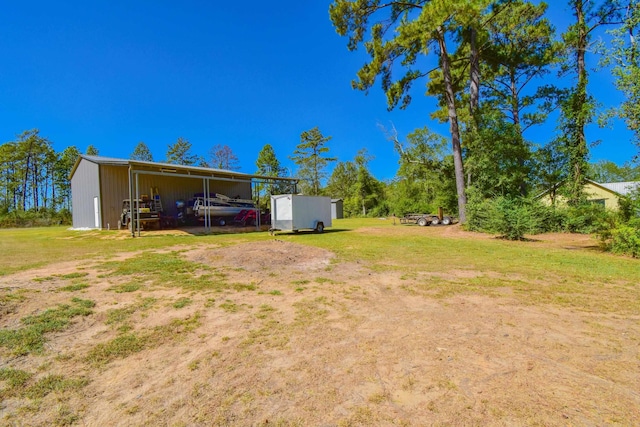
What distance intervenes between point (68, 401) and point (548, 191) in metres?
20.8

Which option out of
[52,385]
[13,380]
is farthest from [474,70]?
[13,380]

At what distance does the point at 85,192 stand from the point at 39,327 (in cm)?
1945

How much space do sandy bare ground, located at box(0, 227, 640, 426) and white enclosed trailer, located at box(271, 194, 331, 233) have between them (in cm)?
1018

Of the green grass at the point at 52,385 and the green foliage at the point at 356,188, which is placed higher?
the green foliage at the point at 356,188

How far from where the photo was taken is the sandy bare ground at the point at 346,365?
1.97 metres

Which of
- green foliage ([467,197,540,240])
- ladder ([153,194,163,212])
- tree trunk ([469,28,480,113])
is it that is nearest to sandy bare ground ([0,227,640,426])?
green foliage ([467,197,540,240])

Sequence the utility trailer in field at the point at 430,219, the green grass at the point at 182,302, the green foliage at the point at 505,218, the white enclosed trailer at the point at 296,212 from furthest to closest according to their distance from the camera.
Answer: the utility trailer in field at the point at 430,219
the white enclosed trailer at the point at 296,212
the green foliage at the point at 505,218
the green grass at the point at 182,302

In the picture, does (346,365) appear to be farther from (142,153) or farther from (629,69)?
(142,153)

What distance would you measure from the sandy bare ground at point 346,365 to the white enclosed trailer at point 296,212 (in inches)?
401

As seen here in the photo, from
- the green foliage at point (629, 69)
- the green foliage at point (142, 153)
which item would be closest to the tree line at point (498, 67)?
the green foliage at point (629, 69)

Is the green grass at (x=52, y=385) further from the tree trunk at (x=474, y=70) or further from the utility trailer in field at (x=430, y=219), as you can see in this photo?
the utility trailer in field at (x=430, y=219)

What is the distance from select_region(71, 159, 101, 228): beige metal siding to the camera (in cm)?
1789

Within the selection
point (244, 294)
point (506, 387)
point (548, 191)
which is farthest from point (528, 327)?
point (548, 191)

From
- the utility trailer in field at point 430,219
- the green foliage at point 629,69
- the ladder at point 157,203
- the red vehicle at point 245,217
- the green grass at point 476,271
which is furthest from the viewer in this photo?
the utility trailer in field at point 430,219
